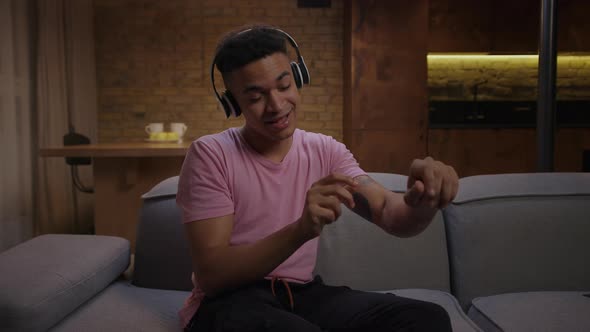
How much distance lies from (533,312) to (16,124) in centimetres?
411

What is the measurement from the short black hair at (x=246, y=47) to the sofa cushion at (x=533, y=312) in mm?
952

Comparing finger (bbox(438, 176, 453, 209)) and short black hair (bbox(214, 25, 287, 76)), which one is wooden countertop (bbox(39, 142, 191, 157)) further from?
finger (bbox(438, 176, 453, 209))

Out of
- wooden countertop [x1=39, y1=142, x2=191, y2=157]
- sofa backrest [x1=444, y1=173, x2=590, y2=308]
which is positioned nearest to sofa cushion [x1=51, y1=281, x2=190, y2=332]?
sofa backrest [x1=444, y1=173, x2=590, y2=308]

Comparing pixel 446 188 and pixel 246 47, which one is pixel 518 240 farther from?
pixel 246 47

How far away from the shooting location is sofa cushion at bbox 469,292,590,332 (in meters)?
1.41

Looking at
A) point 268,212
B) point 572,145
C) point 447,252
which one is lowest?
point 447,252

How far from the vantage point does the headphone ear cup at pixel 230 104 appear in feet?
4.24

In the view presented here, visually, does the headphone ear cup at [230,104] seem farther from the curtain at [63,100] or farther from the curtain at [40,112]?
the curtain at [63,100]

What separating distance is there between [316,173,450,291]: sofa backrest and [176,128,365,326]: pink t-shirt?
425 mm

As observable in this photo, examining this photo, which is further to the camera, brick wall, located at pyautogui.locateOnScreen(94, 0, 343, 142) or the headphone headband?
brick wall, located at pyautogui.locateOnScreen(94, 0, 343, 142)

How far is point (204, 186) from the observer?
46.6 inches

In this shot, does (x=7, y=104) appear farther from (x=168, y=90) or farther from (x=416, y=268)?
(x=416, y=268)

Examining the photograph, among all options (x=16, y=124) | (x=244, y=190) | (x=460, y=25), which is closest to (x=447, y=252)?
(x=244, y=190)

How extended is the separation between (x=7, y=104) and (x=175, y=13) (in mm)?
2559
